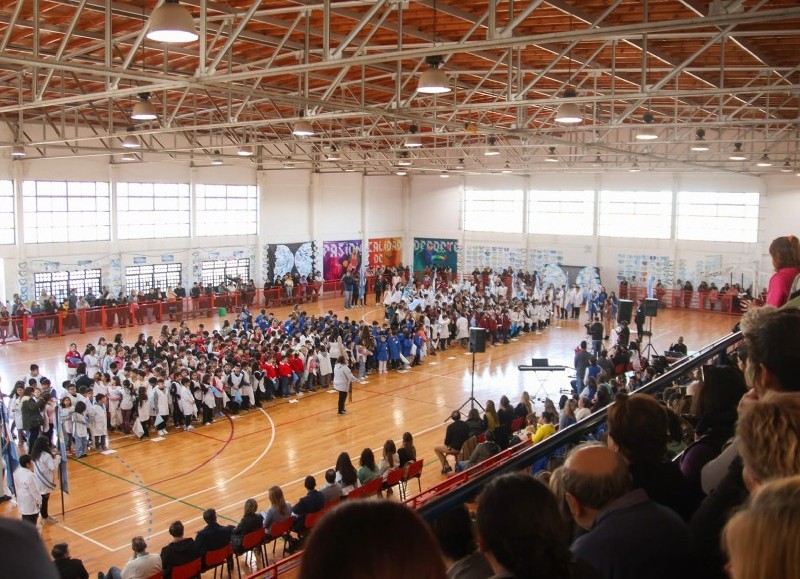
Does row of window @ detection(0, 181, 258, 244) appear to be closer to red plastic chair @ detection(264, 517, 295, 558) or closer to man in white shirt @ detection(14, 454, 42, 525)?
man in white shirt @ detection(14, 454, 42, 525)

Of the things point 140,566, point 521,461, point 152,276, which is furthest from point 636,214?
point 521,461

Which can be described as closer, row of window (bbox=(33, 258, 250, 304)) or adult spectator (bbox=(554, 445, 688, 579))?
adult spectator (bbox=(554, 445, 688, 579))

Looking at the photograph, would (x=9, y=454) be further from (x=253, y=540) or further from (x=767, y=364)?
(x=767, y=364)

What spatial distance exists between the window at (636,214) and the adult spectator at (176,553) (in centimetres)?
3081

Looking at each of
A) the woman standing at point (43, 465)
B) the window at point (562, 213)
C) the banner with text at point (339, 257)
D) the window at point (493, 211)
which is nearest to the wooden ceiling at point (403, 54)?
the woman standing at point (43, 465)

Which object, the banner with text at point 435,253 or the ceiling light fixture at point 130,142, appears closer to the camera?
the ceiling light fixture at point 130,142

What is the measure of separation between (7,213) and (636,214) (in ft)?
89.0

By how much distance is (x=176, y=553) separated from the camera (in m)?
8.48

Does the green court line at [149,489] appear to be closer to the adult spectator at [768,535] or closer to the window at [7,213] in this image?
the adult spectator at [768,535]

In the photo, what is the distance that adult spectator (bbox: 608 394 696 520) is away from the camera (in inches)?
119

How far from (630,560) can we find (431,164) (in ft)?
123

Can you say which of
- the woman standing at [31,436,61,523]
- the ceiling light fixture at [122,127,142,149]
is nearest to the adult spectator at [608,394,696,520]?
the woman standing at [31,436,61,523]

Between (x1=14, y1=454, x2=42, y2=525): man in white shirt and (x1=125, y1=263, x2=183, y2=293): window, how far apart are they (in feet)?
63.9

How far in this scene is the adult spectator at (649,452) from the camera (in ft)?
9.93
